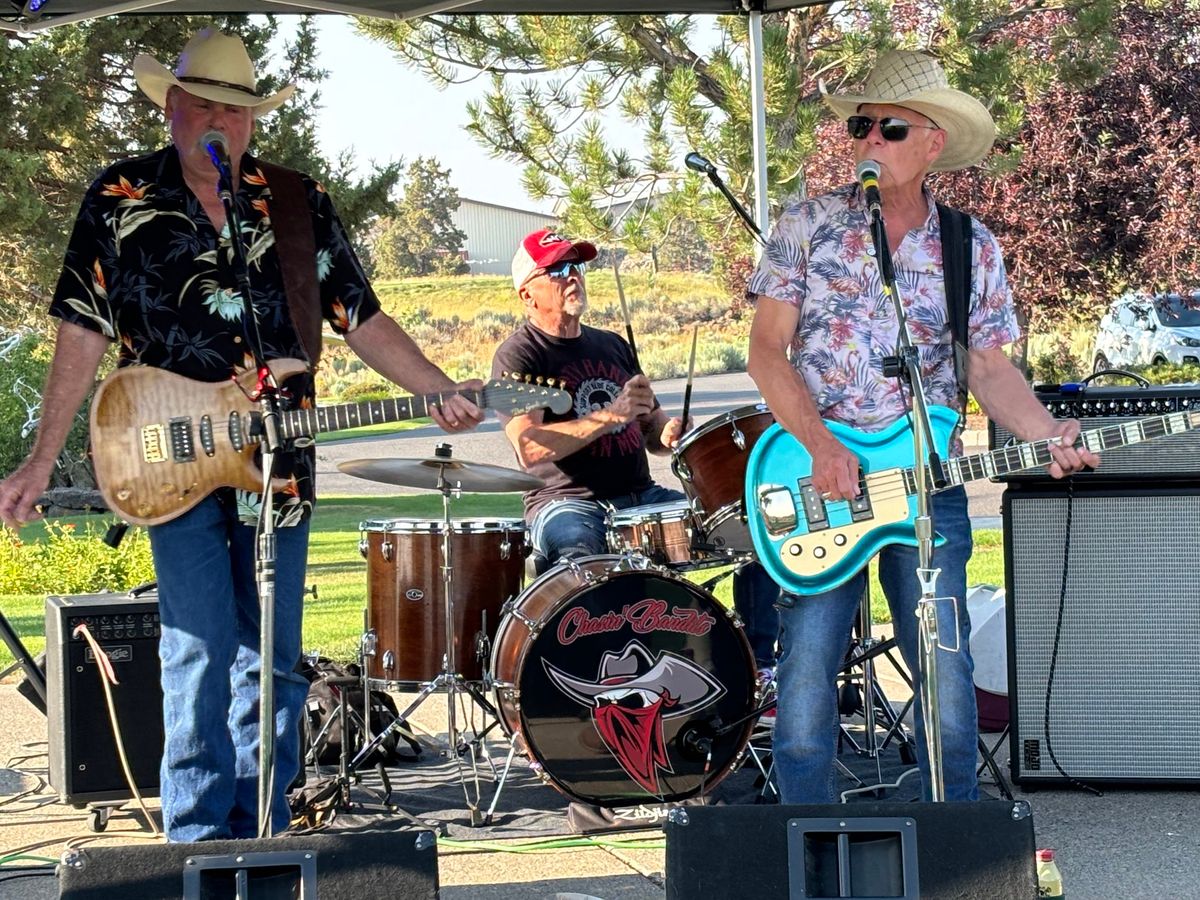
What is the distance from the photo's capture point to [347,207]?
12.4 meters

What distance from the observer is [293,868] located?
3.04 meters

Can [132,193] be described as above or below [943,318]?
above

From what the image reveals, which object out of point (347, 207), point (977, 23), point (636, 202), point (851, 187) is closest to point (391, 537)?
point (851, 187)

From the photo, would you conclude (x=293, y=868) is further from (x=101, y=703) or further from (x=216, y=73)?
(x=101, y=703)

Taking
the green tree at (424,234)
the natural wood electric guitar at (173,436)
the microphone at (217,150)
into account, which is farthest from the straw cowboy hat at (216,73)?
the green tree at (424,234)

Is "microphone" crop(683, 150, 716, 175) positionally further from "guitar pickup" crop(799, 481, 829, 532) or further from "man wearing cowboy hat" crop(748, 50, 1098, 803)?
"guitar pickup" crop(799, 481, 829, 532)

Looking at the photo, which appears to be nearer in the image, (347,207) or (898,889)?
(898,889)

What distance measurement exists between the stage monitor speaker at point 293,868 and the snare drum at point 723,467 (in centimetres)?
209

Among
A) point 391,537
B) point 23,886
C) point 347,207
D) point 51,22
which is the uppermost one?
point 347,207

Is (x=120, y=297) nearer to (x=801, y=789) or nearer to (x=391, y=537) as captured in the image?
(x=391, y=537)

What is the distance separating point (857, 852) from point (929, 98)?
1.95m

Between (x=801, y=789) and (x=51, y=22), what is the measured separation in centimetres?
361

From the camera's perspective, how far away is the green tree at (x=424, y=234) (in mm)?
49719

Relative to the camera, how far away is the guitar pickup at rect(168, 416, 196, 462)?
3750 mm
